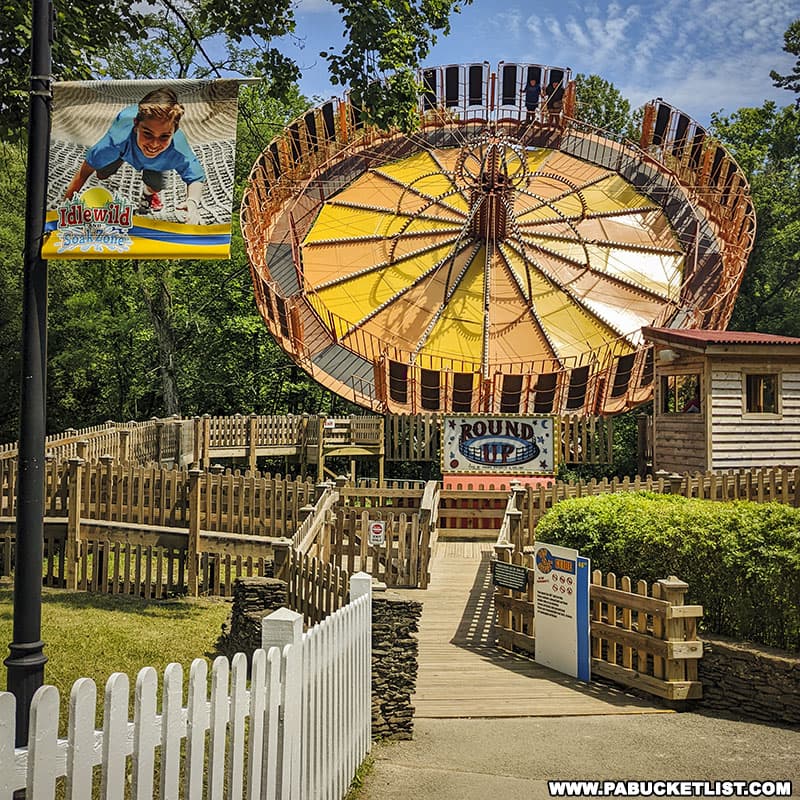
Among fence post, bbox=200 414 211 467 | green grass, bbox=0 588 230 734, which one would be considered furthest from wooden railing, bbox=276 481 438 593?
fence post, bbox=200 414 211 467

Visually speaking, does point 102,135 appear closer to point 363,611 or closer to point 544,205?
point 363,611

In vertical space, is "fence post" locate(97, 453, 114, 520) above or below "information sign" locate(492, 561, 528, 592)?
above

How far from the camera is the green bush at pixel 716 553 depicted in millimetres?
8000

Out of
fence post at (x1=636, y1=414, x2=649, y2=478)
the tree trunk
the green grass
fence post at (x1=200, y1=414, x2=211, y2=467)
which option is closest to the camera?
the green grass

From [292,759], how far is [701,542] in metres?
5.63

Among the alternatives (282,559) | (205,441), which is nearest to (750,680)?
(282,559)

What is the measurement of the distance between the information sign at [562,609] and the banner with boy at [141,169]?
5.20 m

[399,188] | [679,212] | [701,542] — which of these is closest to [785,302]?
Answer: [679,212]

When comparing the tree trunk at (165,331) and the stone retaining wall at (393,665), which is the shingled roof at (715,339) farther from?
the tree trunk at (165,331)

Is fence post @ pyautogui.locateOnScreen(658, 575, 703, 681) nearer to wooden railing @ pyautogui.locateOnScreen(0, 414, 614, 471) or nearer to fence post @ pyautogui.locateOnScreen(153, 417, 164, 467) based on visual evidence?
wooden railing @ pyautogui.locateOnScreen(0, 414, 614, 471)

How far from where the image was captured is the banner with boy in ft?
19.5

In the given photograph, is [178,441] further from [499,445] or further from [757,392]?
[757,392]

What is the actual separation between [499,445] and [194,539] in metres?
10.2

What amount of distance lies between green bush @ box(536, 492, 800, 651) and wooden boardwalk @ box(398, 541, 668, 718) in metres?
1.27
